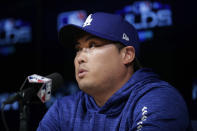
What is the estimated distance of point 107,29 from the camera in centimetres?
162

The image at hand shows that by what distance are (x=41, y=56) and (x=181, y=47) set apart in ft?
4.85

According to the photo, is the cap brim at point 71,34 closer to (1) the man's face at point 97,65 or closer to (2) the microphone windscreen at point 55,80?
→ (1) the man's face at point 97,65

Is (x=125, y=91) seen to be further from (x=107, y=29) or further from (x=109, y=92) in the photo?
(x=107, y=29)

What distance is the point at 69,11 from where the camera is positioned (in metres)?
3.03

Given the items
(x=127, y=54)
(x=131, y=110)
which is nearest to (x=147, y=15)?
(x=127, y=54)

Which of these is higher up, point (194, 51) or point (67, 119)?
point (194, 51)

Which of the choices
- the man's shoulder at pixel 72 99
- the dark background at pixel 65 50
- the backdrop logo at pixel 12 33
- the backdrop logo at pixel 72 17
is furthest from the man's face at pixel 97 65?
the backdrop logo at pixel 12 33

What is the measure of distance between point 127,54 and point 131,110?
1.20 ft

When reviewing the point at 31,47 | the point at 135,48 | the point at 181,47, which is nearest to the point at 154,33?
the point at 181,47

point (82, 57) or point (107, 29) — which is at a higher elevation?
point (107, 29)

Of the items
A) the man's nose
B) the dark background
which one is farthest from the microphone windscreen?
the dark background

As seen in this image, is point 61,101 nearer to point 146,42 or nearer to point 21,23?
point 146,42

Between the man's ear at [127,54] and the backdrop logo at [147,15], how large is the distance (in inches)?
37.1

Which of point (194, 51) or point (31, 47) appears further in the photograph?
point (31, 47)
